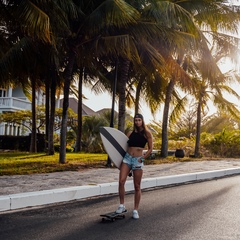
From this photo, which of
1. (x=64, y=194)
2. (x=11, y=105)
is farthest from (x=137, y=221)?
(x=11, y=105)

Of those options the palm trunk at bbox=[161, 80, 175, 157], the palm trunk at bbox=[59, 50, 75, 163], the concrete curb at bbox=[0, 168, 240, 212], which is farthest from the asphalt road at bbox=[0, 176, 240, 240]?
the palm trunk at bbox=[161, 80, 175, 157]

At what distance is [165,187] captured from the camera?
35.8ft

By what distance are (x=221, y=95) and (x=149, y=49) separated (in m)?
10.4

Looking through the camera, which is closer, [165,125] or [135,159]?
[135,159]

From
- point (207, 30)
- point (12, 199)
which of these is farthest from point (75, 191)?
point (207, 30)

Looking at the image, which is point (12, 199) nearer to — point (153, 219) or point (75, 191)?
point (75, 191)

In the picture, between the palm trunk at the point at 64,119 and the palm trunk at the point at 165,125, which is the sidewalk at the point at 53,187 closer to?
the palm trunk at the point at 64,119

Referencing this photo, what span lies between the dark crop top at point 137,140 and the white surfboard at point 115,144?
0.45 ft

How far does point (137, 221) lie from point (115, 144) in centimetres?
128

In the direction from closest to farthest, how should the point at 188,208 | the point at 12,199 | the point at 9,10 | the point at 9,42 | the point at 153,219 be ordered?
1. the point at 153,219
2. the point at 12,199
3. the point at 188,208
4. the point at 9,10
5. the point at 9,42

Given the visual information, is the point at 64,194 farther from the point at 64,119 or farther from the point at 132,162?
the point at 64,119

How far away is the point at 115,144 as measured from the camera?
6.59 m

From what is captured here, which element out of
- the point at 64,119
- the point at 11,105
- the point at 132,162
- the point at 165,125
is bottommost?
the point at 132,162

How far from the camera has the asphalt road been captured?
213 inches
